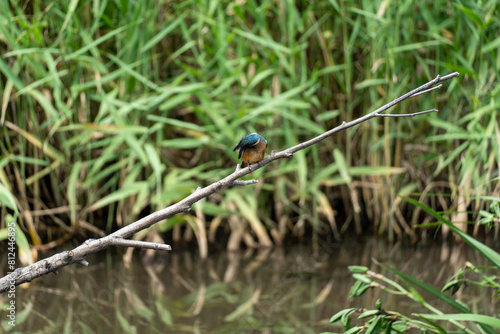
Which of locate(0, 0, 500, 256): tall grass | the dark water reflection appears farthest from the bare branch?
locate(0, 0, 500, 256): tall grass

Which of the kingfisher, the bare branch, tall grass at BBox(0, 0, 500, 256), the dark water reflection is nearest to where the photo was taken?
the bare branch

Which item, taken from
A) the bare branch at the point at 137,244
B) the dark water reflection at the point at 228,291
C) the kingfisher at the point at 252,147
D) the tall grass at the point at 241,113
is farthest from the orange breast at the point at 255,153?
the tall grass at the point at 241,113

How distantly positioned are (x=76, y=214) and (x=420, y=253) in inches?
61.3

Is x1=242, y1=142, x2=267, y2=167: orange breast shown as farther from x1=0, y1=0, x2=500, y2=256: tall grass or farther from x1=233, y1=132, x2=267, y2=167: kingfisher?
Result: x1=0, y1=0, x2=500, y2=256: tall grass

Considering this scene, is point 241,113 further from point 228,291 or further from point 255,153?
point 255,153

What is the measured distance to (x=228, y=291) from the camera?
2217mm

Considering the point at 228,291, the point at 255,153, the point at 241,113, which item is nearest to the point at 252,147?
the point at 255,153

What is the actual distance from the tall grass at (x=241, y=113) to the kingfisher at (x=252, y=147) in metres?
1.20

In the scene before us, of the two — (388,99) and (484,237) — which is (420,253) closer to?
(484,237)

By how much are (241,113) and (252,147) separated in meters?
1.25

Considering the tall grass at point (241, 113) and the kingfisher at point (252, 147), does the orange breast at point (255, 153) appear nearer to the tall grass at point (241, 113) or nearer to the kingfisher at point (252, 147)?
the kingfisher at point (252, 147)

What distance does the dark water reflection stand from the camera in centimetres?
190

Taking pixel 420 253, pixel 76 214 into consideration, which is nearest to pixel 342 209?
pixel 420 253

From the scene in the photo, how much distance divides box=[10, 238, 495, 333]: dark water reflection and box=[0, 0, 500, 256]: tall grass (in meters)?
0.16
